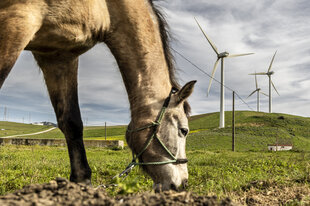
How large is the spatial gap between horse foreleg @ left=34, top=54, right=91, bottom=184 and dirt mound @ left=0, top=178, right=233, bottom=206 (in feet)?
5.29

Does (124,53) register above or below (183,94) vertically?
above

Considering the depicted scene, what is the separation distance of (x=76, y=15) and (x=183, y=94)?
1622mm

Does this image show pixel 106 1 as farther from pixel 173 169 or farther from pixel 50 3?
pixel 173 169

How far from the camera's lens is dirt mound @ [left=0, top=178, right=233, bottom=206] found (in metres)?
1.84

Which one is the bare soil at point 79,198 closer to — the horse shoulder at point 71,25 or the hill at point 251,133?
the horse shoulder at point 71,25

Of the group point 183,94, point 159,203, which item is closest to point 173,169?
point 183,94

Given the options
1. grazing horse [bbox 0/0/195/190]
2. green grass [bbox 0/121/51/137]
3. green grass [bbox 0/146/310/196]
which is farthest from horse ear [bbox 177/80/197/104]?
green grass [bbox 0/121/51/137]

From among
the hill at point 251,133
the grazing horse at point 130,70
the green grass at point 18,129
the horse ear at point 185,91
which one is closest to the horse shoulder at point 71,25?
the grazing horse at point 130,70

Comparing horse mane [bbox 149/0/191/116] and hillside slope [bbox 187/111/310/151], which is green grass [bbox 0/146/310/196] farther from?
hillside slope [bbox 187/111/310/151]

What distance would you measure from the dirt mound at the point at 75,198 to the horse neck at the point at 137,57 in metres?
1.53

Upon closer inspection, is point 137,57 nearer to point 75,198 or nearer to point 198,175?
point 75,198

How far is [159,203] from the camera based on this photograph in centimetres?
190

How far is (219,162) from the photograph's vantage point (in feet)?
36.4

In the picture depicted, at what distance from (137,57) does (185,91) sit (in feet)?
2.57
